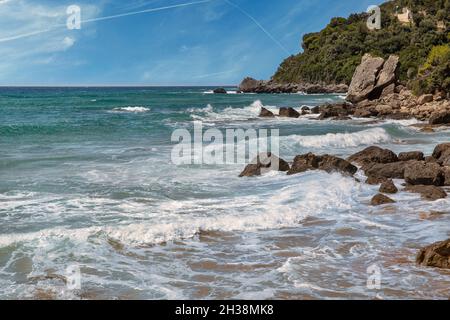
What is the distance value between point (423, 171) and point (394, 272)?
6.62 meters

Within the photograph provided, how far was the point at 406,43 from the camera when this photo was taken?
8212 centimetres

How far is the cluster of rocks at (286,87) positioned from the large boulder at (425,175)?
75.2 meters

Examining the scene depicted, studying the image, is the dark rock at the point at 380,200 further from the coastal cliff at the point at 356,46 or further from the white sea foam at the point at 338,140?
the coastal cliff at the point at 356,46

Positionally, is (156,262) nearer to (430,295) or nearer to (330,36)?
(430,295)

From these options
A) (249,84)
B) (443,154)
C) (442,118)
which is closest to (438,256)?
(443,154)

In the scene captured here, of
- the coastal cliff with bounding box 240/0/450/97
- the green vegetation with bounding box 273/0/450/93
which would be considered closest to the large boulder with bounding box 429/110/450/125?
the green vegetation with bounding box 273/0/450/93

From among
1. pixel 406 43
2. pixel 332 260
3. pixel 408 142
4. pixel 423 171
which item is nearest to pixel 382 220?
pixel 332 260

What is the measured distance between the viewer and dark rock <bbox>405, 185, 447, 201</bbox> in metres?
11.5

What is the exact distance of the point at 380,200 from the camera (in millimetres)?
11273

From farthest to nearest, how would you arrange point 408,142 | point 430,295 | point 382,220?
1. point 408,142
2. point 382,220
3. point 430,295

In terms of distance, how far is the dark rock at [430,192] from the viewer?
11.5m

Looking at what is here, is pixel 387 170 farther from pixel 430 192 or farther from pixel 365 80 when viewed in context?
pixel 365 80

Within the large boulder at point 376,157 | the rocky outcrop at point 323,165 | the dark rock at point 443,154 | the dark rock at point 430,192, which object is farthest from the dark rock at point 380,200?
the large boulder at point 376,157

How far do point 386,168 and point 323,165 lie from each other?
6.00 feet
